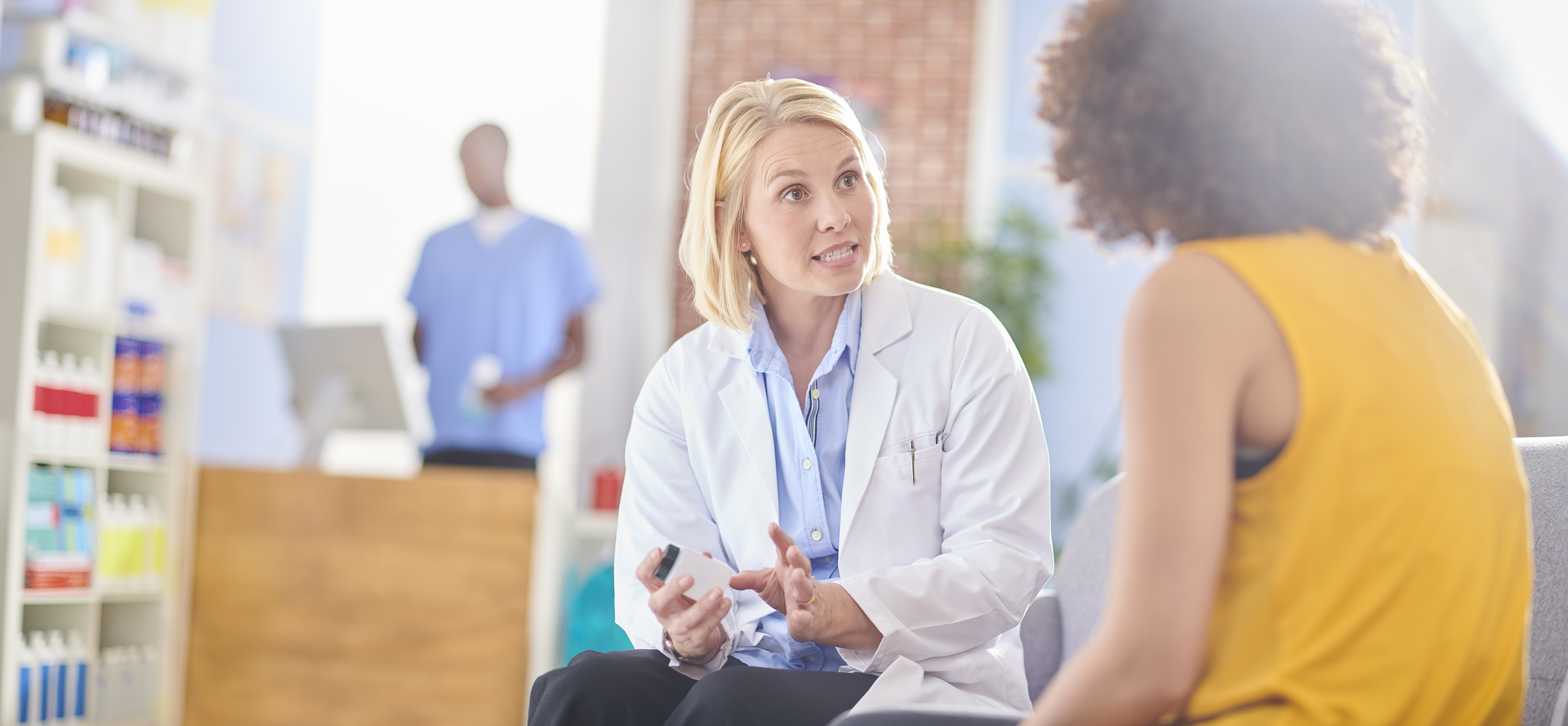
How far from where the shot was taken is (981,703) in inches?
59.1

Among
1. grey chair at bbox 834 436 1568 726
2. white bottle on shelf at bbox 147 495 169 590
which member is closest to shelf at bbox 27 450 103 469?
white bottle on shelf at bbox 147 495 169 590

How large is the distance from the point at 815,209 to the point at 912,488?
42 centimetres

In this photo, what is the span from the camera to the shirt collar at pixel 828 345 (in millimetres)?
1697

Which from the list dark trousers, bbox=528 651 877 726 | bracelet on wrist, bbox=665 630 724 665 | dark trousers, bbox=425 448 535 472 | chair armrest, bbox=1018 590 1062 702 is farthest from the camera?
dark trousers, bbox=425 448 535 472

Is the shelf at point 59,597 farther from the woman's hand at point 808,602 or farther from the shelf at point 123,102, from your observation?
the woman's hand at point 808,602

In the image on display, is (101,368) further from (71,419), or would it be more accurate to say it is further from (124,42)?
(124,42)

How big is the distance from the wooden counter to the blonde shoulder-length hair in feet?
5.96

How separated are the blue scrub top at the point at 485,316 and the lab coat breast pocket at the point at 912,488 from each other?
2722 millimetres

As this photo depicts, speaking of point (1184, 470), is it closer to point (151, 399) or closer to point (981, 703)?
point (981, 703)

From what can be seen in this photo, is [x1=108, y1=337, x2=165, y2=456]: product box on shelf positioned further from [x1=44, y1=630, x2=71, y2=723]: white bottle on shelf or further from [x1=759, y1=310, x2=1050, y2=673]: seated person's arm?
[x1=759, y1=310, x2=1050, y2=673]: seated person's arm

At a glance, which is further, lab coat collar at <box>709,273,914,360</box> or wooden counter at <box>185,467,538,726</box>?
wooden counter at <box>185,467,538,726</box>

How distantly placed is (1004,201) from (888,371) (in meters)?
4.02

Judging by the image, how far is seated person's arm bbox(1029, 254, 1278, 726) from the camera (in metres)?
0.85

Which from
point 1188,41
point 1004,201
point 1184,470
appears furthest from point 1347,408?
point 1004,201
